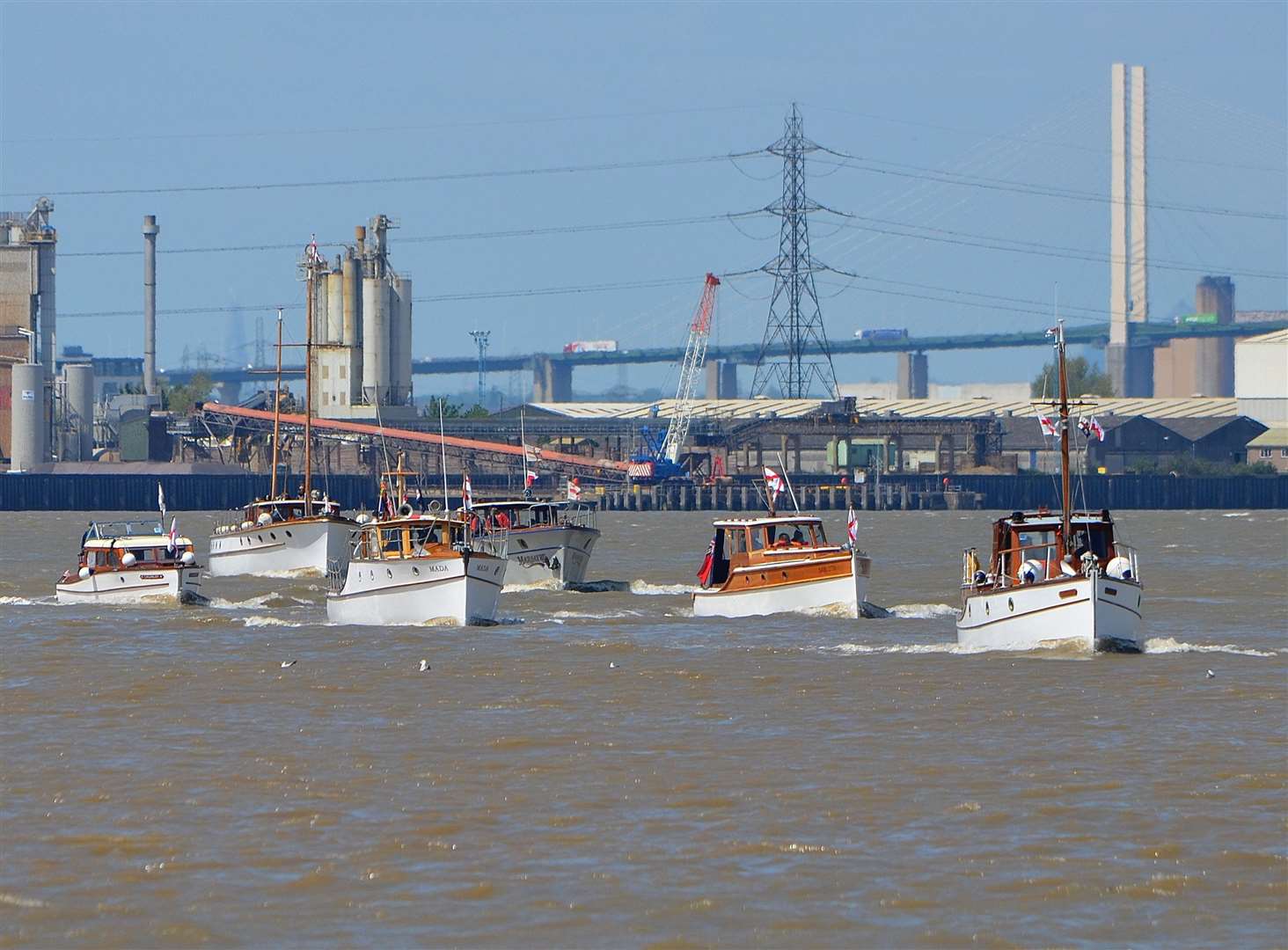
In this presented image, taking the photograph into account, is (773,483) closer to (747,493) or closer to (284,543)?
(284,543)

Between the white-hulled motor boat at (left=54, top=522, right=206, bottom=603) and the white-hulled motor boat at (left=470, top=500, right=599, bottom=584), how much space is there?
953 centimetres

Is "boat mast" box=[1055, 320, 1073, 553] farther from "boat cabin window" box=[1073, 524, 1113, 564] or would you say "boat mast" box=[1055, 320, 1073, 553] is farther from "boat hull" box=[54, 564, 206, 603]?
"boat hull" box=[54, 564, 206, 603]

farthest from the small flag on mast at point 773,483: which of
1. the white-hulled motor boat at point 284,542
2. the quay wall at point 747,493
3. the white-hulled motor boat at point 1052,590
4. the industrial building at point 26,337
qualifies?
the industrial building at point 26,337

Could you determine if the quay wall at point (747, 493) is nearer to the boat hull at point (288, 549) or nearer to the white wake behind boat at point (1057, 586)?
the boat hull at point (288, 549)

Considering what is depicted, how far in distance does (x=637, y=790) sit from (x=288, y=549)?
46294 mm

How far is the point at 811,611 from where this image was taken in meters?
51.8

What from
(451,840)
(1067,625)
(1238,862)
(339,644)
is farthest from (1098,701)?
(339,644)

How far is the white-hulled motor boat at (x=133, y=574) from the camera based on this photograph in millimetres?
55812

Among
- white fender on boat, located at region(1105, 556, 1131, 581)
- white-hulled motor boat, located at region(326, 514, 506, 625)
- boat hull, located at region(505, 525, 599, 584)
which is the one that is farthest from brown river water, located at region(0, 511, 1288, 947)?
boat hull, located at region(505, 525, 599, 584)

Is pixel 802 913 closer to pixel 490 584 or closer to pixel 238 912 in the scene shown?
pixel 238 912

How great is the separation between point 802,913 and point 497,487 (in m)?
166

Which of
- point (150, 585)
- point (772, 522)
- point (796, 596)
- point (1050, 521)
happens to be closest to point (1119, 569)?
point (1050, 521)

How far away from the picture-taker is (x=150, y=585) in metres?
55.8

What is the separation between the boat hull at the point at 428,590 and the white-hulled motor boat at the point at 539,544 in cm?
1356
